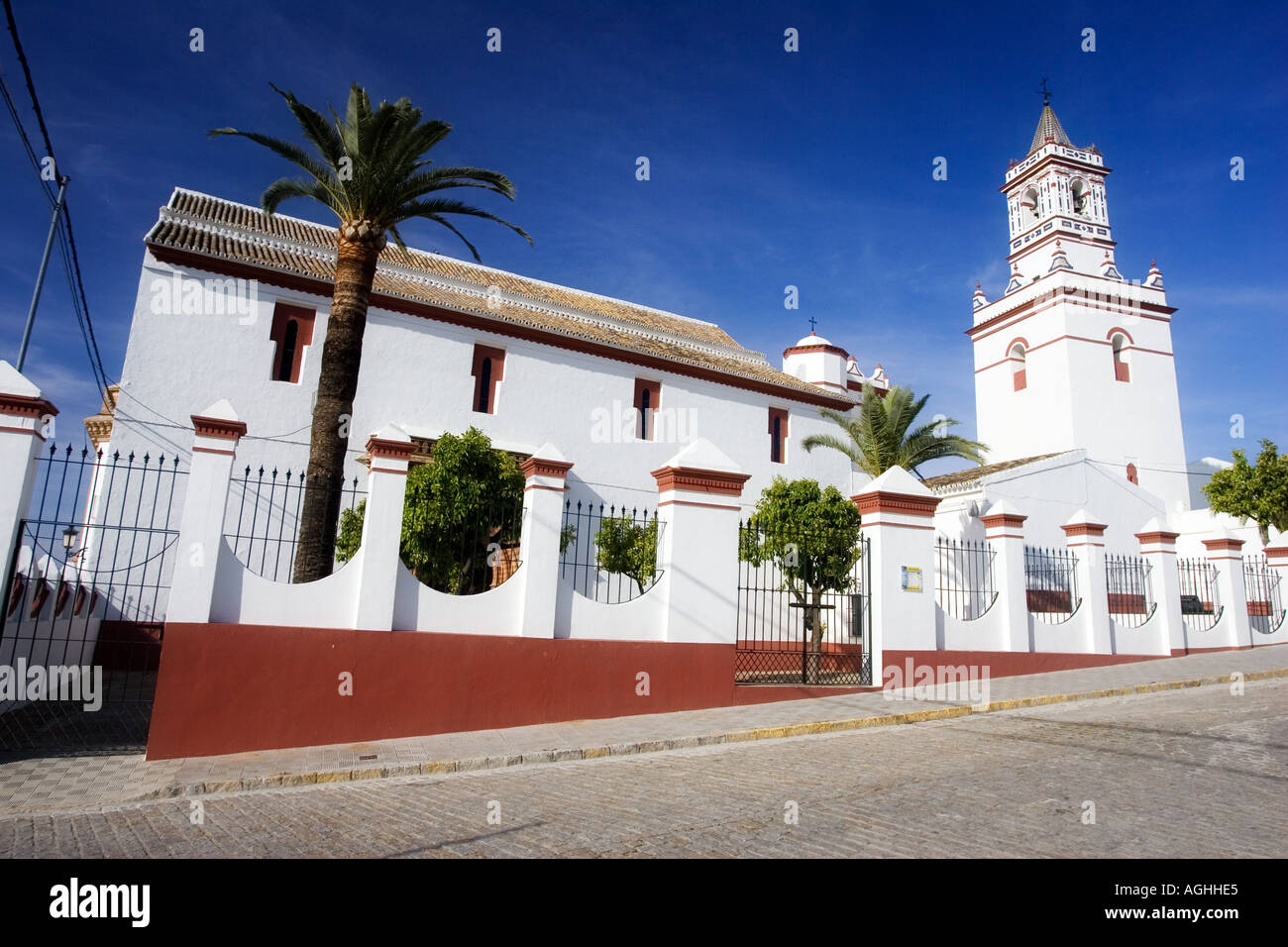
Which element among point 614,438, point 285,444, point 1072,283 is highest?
point 1072,283

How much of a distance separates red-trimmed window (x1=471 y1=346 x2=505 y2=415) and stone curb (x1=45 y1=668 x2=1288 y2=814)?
1121 centimetres

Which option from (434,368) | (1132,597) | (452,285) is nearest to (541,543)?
(434,368)

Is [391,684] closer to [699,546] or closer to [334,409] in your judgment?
[334,409]

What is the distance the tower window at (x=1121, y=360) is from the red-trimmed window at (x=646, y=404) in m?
17.8

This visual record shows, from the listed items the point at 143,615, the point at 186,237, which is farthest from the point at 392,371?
the point at 143,615

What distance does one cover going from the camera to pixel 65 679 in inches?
417

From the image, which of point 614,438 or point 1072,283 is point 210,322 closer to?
point 614,438

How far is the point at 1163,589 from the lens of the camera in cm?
1388

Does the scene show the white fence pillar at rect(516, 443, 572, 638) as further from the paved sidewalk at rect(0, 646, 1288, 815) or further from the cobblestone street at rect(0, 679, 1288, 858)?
the cobblestone street at rect(0, 679, 1288, 858)

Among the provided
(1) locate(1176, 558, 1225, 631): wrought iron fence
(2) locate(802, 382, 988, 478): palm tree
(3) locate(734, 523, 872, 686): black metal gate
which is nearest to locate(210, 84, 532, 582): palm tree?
(3) locate(734, 523, 872, 686): black metal gate

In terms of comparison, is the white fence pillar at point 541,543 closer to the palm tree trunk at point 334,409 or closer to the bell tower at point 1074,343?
the palm tree trunk at point 334,409

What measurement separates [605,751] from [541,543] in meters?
2.37

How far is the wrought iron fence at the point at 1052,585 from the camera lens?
13.1 meters
